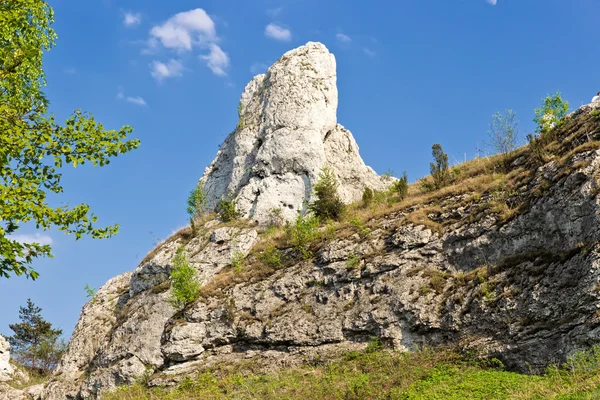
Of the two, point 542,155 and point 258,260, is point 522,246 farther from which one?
point 258,260

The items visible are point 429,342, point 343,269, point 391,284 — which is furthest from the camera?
point 343,269

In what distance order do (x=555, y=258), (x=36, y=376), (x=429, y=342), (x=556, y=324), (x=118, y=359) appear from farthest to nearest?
(x=36, y=376) < (x=118, y=359) < (x=429, y=342) < (x=555, y=258) < (x=556, y=324)

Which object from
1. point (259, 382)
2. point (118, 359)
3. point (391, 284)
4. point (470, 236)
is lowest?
point (259, 382)

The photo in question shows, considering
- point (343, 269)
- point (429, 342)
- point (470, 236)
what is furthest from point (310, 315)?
point (470, 236)

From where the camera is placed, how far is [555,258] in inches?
655

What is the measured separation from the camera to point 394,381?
52.4 ft

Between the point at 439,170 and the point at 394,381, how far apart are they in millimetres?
15262

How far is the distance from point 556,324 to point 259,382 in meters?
10.7

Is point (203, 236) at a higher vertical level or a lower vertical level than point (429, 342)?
higher

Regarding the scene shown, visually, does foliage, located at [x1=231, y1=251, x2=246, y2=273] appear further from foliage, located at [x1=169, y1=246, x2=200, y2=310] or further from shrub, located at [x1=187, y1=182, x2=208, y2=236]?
shrub, located at [x1=187, y1=182, x2=208, y2=236]

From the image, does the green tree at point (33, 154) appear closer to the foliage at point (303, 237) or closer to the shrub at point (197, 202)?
the foliage at point (303, 237)

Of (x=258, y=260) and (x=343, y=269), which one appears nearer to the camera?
(x=343, y=269)

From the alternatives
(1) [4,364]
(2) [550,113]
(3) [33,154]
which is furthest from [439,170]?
(1) [4,364]

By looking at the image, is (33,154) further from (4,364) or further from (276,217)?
(4,364)
